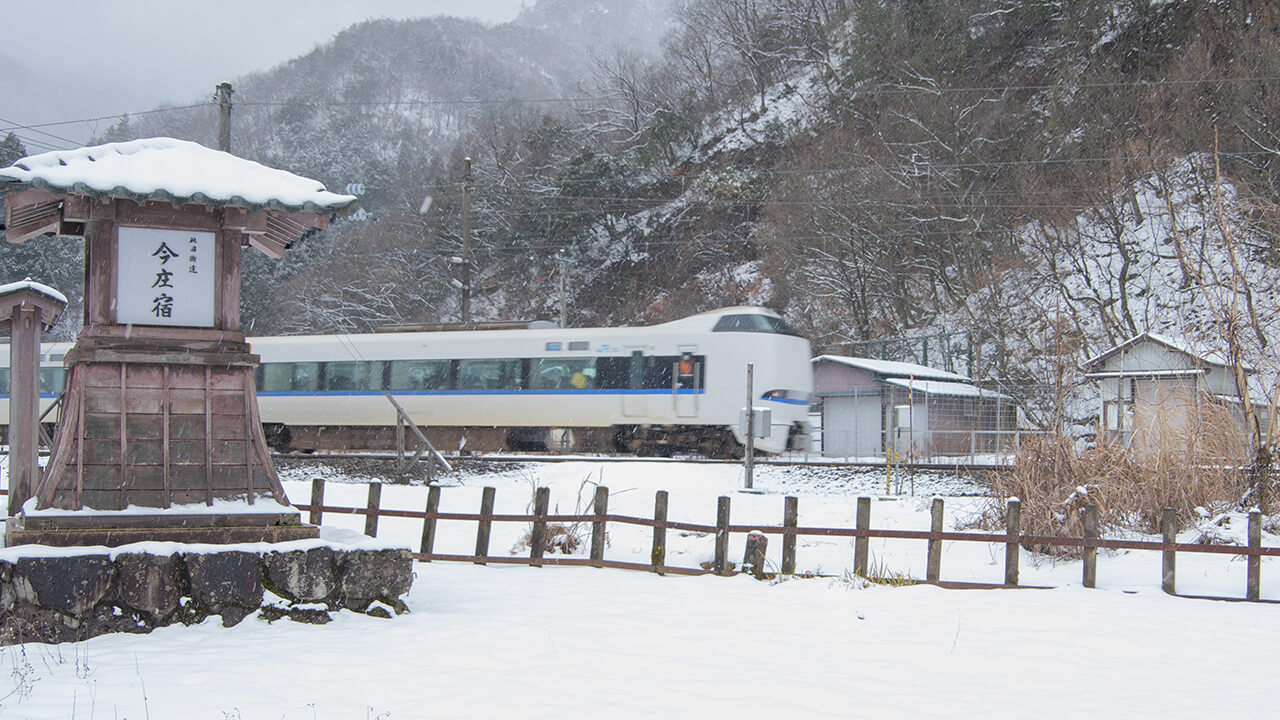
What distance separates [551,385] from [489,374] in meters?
1.54

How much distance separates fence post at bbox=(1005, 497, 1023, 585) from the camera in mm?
8828

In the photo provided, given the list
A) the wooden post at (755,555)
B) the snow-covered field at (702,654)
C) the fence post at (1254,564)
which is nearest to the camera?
the snow-covered field at (702,654)

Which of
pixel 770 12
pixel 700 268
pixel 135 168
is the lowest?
pixel 135 168

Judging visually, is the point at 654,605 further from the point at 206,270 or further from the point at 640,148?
the point at 640,148

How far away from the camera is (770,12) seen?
47844mm

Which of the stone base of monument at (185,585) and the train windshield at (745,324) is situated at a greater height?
the train windshield at (745,324)

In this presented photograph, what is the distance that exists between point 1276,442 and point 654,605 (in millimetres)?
7696

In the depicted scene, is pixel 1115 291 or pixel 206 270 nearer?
pixel 206 270

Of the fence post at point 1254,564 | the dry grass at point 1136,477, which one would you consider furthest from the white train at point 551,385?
the fence post at point 1254,564

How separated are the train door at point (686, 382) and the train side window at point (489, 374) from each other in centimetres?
353

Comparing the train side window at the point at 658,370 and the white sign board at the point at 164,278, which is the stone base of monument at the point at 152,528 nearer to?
the white sign board at the point at 164,278

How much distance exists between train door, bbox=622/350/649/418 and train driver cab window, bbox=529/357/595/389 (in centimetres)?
82

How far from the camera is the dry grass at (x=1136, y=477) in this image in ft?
35.3

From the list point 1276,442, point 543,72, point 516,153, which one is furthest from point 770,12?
point 543,72
